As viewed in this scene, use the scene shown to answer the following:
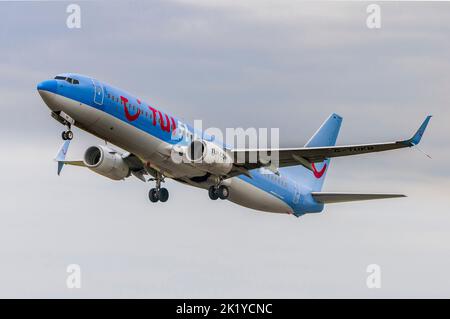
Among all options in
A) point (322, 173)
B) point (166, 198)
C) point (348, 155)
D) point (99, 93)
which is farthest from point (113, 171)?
point (322, 173)

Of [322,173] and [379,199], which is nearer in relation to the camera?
[379,199]

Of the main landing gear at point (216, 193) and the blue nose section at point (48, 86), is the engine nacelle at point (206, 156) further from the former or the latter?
the blue nose section at point (48, 86)

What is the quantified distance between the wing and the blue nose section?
11433mm

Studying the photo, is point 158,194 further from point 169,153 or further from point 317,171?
point 317,171

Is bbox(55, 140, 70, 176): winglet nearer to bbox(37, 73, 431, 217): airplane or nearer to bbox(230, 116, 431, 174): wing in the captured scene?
bbox(37, 73, 431, 217): airplane

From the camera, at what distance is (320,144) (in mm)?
81062

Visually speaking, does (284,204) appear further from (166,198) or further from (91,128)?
(91,128)

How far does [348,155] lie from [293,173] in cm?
1433

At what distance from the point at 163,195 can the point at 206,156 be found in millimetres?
6265

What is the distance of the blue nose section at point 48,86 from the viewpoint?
192ft

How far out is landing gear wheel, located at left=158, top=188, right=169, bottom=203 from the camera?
67875mm

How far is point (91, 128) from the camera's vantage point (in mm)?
59562

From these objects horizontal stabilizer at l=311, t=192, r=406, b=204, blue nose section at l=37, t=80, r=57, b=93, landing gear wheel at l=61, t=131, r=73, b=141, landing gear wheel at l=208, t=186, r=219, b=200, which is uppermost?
blue nose section at l=37, t=80, r=57, b=93

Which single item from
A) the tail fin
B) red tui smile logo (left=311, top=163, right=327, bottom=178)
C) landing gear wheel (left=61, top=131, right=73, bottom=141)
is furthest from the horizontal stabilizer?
landing gear wheel (left=61, top=131, right=73, bottom=141)
